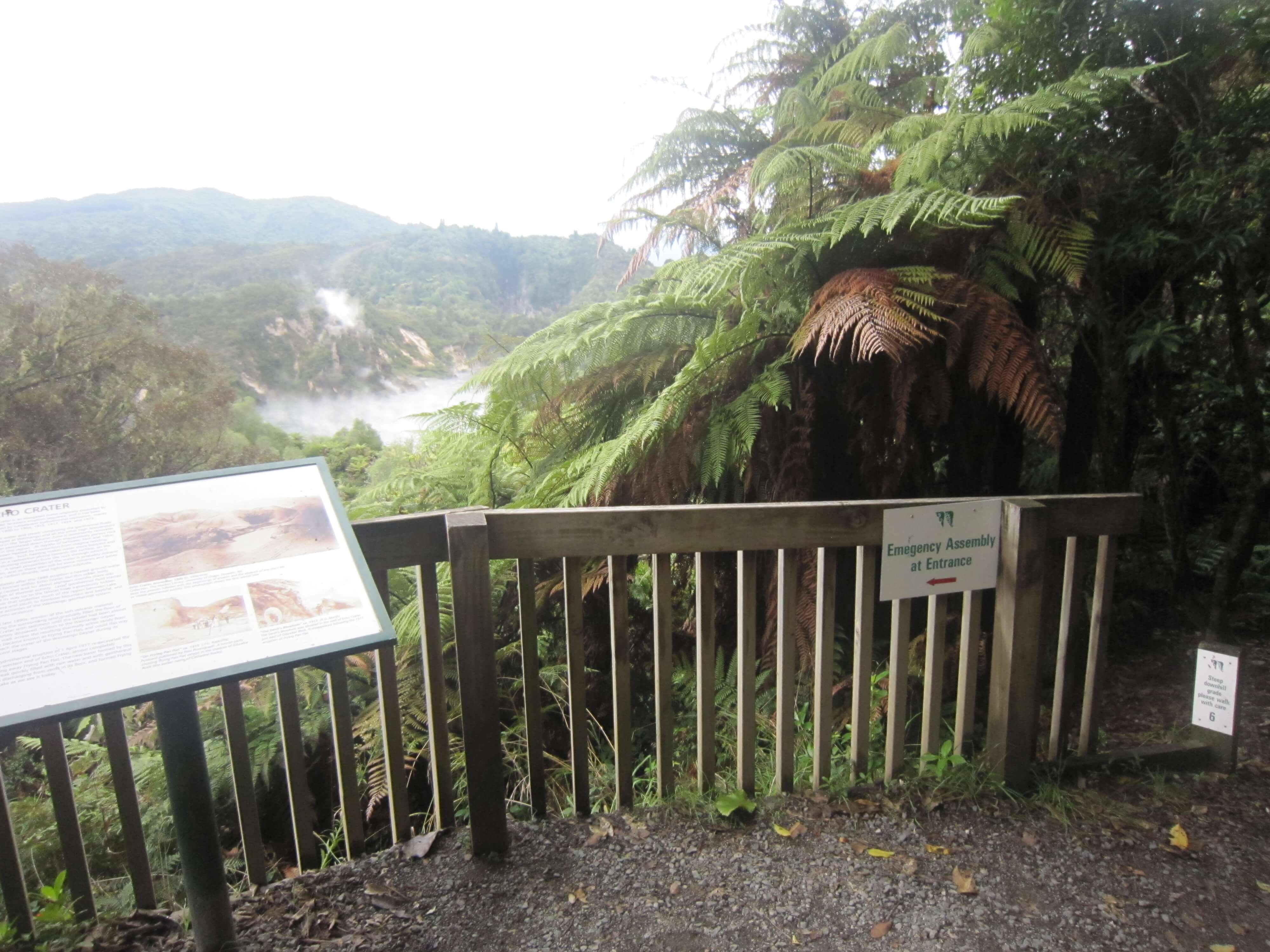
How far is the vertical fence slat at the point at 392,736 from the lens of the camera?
1.54 meters

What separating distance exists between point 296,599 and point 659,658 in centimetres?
92

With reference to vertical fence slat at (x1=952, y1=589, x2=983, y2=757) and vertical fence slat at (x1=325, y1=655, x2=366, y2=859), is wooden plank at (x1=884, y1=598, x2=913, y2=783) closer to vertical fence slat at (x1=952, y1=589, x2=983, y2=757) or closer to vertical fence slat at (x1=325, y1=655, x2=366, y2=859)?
vertical fence slat at (x1=952, y1=589, x2=983, y2=757)

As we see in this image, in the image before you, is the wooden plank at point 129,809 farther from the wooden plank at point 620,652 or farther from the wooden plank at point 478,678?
the wooden plank at point 620,652

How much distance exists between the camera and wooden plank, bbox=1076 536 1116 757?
1.89 m

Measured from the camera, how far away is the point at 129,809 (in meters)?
1.37

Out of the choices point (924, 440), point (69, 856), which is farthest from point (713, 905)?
point (924, 440)

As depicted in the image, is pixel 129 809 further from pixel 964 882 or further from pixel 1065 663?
pixel 1065 663

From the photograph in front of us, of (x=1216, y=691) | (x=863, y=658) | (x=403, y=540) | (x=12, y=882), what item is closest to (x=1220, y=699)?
(x=1216, y=691)

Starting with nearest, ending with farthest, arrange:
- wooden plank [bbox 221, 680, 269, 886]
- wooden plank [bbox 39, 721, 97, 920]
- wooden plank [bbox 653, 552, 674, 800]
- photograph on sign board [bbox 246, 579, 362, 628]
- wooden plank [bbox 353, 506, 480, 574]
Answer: photograph on sign board [bbox 246, 579, 362, 628] → wooden plank [bbox 39, 721, 97, 920] → wooden plank [bbox 221, 680, 269, 886] → wooden plank [bbox 353, 506, 480, 574] → wooden plank [bbox 653, 552, 674, 800]

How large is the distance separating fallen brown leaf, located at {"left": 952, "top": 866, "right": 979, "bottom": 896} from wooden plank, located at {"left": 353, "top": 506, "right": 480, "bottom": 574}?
140 cm

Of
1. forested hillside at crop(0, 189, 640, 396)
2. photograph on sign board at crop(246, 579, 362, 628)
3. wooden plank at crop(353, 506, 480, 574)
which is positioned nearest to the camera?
photograph on sign board at crop(246, 579, 362, 628)

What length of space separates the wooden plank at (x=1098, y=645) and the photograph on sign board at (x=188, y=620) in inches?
82.2

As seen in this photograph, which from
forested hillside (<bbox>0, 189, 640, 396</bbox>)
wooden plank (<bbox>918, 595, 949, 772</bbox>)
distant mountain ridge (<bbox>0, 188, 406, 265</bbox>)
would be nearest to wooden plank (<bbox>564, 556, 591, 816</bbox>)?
wooden plank (<bbox>918, 595, 949, 772</bbox>)

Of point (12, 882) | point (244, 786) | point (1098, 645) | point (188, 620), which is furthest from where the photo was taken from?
point (1098, 645)
